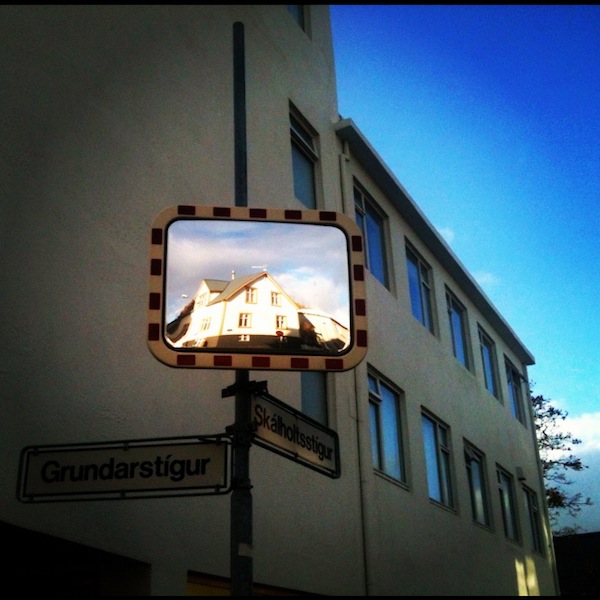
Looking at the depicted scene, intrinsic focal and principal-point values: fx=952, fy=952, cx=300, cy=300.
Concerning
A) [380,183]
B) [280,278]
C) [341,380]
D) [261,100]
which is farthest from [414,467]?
[280,278]

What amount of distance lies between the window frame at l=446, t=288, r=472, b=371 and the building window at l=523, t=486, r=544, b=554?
4.40m

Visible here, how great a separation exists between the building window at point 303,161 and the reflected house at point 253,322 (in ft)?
26.3

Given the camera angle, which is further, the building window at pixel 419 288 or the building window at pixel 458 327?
the building window at pixel 458 327

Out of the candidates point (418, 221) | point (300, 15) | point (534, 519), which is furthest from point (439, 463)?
point (534, 519)

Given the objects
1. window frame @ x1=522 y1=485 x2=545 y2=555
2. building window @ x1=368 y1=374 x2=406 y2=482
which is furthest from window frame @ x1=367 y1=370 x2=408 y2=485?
window frame @ x1=522 y1=485 x2=545 y2=555

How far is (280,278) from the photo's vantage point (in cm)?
517

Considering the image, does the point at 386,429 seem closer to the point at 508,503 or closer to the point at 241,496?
the point at 508,503

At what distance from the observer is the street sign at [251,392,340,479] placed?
16.9ft

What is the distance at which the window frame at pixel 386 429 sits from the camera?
44.8 ft

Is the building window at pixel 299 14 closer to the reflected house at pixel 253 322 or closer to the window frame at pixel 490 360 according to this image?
the window frame at pixel 490 360

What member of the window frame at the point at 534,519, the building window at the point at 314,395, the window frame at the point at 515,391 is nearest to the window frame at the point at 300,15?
the building window at the point at 314,395

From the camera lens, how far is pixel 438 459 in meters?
16.5

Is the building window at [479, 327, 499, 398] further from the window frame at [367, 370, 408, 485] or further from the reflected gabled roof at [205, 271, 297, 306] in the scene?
the reflected gabled roof at [205, 271, 297, 306]

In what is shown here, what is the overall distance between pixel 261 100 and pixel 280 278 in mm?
7429
